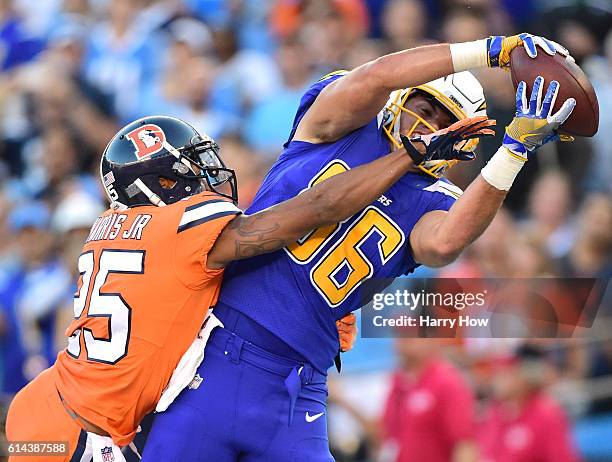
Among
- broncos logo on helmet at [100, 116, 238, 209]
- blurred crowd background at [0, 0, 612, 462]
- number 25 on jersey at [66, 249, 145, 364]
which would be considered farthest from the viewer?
blurred crowd background at [0, 0, 612, 462]

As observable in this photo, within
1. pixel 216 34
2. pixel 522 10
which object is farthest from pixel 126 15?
pixel 522 10

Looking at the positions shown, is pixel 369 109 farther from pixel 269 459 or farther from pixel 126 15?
pixel 126 15

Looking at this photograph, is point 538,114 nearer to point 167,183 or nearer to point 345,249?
point 345,249

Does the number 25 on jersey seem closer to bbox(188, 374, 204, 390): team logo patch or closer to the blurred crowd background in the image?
bbox(188, 374, 204, 390): team logo patch

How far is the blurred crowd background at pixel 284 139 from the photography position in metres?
5.96

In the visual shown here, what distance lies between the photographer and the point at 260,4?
8250 mm

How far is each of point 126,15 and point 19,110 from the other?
118 cm

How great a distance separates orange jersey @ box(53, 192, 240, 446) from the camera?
A: 366cm

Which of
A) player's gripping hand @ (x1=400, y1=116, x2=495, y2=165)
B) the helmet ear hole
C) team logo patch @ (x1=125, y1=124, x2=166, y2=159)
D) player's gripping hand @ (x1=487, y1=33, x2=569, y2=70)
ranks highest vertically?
player's gripping hand @ (x1=487, y1=33, x2=569, y2=70)

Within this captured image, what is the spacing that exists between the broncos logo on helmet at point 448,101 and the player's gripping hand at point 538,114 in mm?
323

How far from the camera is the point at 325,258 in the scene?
148 inches

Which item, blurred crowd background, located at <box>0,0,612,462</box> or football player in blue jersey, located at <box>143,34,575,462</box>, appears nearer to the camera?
football player in blue jersey, located at <box>143,34,575,462</box>

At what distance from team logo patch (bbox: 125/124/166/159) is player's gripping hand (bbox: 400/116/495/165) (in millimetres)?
812

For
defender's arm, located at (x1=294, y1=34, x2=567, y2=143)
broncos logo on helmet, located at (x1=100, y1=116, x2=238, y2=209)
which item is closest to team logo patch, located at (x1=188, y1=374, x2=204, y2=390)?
broncos logo on helmet, located at (x1=100, y1=116, x2=238, y2=209)
